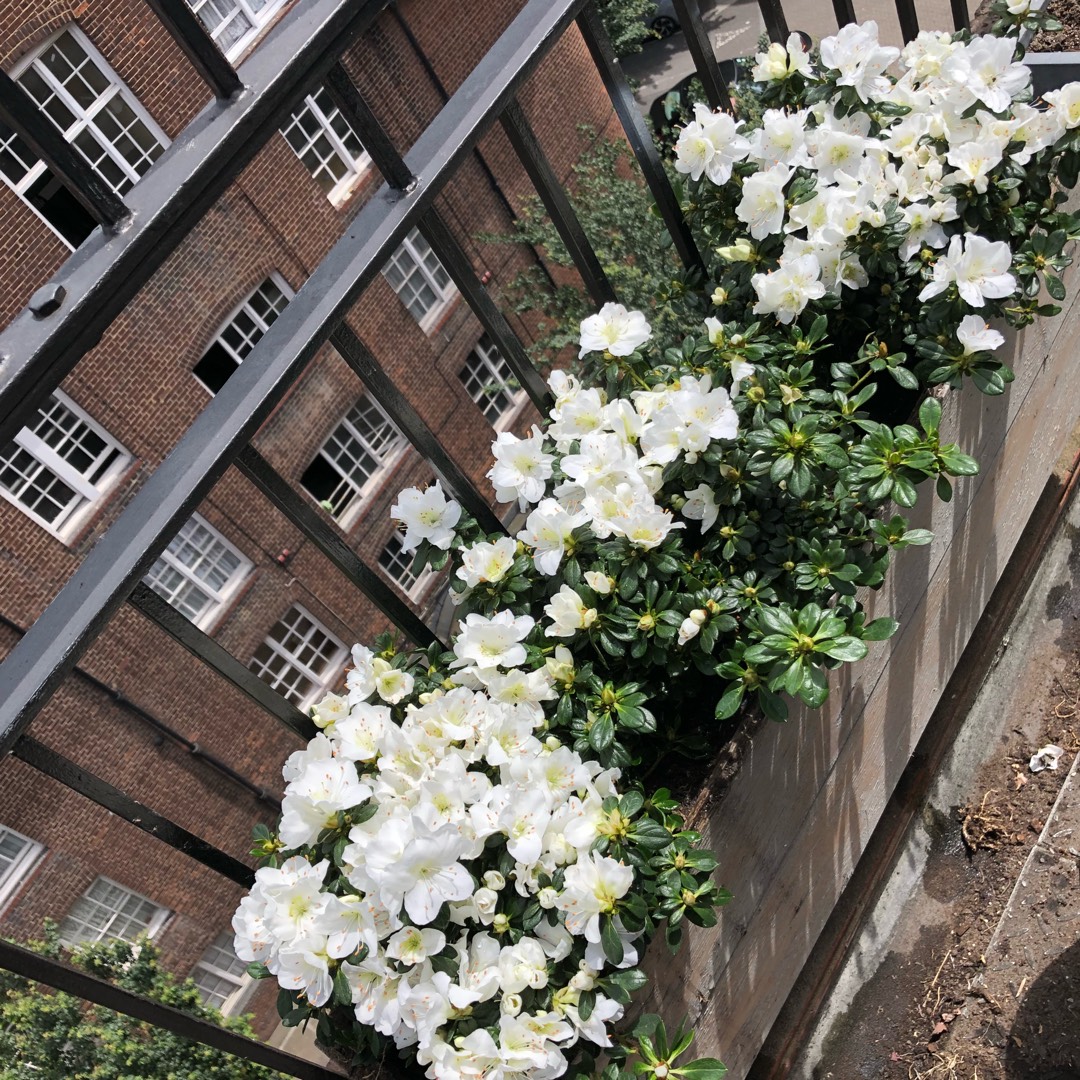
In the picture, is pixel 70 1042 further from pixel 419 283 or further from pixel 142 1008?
pixel 419 283

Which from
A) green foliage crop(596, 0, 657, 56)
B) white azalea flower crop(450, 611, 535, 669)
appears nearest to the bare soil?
white azalea flower crop(450, 611, 535, 669)

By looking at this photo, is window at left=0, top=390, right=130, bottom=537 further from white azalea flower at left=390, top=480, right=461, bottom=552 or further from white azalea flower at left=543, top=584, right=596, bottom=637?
white azalea flower at left=543, top=584, right=596, bottom=637

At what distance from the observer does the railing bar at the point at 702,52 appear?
1.78 m

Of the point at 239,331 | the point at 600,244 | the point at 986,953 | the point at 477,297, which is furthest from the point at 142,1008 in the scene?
the point at 239,331

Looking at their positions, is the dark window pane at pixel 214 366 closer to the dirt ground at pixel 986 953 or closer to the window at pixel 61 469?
the window at pixel 61 469

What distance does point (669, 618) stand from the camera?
1405mm

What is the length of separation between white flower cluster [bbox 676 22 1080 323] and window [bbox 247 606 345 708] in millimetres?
13126

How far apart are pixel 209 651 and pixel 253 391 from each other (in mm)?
403

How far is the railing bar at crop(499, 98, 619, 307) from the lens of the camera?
62.0 inches

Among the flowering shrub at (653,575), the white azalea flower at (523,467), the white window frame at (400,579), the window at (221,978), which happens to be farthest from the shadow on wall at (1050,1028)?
the window at (221,978)

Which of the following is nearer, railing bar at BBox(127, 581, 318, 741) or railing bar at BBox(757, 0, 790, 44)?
railing bar at BBox(127, 581, 318, 741)

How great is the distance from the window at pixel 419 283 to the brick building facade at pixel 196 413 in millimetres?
40

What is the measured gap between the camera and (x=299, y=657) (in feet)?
47.2

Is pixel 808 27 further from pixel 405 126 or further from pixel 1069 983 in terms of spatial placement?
pixel 1069 983
